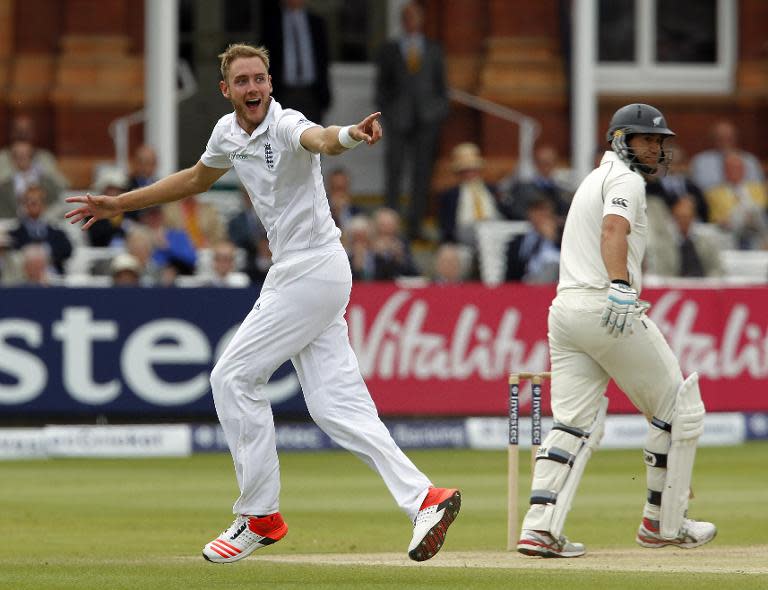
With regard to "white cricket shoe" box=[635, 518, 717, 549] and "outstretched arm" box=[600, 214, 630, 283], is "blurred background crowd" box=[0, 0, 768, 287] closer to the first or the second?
"white cricket shoe" box=[635, 518, 717, 549]

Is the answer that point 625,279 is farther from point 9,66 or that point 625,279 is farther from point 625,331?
point 9,66

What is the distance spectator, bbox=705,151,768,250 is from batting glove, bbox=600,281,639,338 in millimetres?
10199

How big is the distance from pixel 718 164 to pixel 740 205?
57cm

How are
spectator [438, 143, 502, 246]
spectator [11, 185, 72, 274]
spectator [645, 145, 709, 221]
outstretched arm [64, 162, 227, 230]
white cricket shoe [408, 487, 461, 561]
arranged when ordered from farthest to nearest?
spectator [645, 145, 709, 221], spectator [438, 143, 502, 246], spectator [11, 185, 72, 274], outstretched arm [64, 162, 227, 230], white cricket shoe [408, 487, 461, 561]

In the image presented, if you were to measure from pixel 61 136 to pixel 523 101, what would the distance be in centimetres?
452

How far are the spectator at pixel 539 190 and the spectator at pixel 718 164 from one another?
66.3 inches

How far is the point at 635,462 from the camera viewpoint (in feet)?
46.6

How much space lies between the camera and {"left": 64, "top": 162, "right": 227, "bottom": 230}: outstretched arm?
8273 millimetres

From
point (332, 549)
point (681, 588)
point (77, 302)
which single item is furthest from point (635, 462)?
point (681, 588)

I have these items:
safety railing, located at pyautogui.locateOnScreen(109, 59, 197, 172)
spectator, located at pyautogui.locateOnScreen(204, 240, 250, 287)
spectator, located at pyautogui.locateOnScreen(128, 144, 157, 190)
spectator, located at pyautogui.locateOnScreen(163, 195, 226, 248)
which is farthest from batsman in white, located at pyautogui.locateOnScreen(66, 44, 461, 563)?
safety railing, located at pyautogui.locateOnScreen(109, 59, 197, 172)

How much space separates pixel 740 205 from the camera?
18.6 meters

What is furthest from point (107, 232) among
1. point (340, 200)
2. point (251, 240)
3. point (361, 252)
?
point (361, 252)

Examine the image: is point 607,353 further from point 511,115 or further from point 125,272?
point 511,115

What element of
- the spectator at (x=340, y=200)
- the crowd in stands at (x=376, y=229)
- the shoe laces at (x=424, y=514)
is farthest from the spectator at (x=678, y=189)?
the shoe laces at (x=424, y=514)
